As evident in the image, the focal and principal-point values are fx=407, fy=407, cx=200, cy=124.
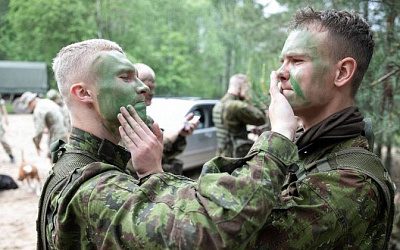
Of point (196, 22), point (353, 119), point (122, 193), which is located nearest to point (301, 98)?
point (353, 119)

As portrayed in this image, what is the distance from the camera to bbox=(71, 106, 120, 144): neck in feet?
5.30

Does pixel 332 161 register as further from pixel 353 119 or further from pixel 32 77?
pixel 32 77

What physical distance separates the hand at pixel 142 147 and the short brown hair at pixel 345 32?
0.80 meters

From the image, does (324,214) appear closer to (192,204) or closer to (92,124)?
(192,204)

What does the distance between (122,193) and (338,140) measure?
0.82m

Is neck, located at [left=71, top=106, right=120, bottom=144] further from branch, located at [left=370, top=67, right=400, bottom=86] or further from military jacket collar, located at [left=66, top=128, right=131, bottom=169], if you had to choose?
branch, located at [left=370, top=67, right=400, bottom=86]

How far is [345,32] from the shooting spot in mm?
1629

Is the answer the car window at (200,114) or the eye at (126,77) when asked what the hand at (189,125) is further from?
the car window at (200,114)

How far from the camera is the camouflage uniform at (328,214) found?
127cm

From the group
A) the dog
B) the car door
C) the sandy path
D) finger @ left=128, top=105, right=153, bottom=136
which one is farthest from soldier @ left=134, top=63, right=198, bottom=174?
the dog

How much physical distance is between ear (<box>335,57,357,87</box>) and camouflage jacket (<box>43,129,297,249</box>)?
1.81 feet

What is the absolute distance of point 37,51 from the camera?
27.3 metres

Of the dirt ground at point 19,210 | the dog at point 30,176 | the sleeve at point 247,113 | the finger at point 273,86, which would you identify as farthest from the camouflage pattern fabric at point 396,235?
the dog at point 30,176

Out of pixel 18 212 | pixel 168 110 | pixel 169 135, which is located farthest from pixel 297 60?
pixel 18 212
